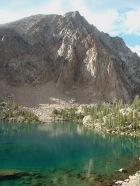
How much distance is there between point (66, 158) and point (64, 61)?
127317mm

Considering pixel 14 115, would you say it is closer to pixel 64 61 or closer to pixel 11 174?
pixel 64 61

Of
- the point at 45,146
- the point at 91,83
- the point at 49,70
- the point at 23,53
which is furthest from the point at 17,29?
the point at 45,146

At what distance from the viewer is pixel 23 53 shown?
173875 millimetres

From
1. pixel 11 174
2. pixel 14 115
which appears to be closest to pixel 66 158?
pixel 11 174

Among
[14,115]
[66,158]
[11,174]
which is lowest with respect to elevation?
[66,158]

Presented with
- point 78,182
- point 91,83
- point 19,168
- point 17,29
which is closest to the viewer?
point 78,182

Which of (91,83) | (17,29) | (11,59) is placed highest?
(17,29)

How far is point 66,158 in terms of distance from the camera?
1928 inches

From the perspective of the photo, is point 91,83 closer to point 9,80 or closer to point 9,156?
point 9,80

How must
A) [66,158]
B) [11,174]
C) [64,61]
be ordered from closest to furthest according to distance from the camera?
[11,174] < [66,158] < [64,61]

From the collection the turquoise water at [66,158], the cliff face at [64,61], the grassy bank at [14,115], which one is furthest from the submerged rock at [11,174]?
the cliff face at [64,61]

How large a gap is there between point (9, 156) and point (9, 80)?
118149 millimetres

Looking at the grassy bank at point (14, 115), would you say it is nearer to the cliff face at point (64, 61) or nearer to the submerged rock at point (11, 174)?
the cliff face at point (64, 61)

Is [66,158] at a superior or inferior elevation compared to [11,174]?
inferior
